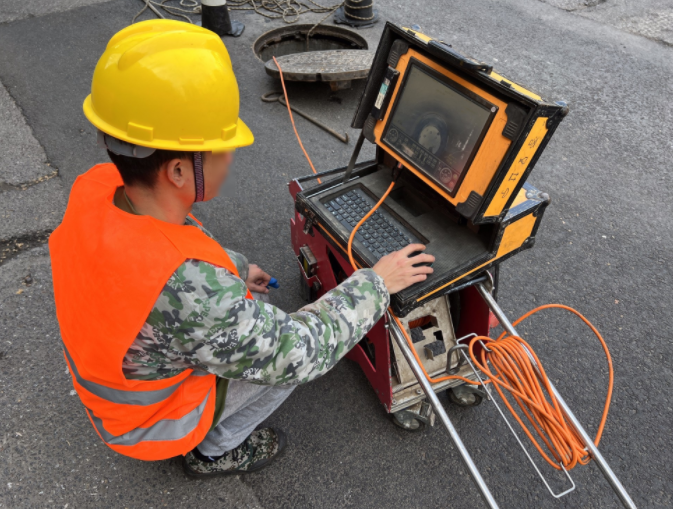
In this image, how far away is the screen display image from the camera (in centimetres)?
135

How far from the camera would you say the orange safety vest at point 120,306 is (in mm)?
1085

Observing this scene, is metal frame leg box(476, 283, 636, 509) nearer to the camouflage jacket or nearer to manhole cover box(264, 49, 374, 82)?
the camouflage jacket

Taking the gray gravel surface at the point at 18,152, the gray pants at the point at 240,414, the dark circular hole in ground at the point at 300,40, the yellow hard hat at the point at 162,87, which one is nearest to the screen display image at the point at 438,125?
the yellow hard hat at the point at 162,87

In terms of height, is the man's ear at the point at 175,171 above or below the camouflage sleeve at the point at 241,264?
above

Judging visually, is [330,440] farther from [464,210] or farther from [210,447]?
[464,210]

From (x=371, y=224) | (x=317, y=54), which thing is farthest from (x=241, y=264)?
(x=317, y=54)

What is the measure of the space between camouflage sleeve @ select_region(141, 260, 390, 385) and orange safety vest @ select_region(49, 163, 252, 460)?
0.05 metres

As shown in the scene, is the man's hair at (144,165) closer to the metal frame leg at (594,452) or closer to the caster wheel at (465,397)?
the metal frame leg at (594,452)

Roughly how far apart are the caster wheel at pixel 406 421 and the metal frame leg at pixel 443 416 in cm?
55

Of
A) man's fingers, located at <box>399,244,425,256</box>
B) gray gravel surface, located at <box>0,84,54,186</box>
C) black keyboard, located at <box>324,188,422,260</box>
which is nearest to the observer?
man's fingers, located at <box>399,244,425,256</box>

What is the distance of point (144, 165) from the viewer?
1146 mm

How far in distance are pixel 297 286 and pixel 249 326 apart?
139 cm

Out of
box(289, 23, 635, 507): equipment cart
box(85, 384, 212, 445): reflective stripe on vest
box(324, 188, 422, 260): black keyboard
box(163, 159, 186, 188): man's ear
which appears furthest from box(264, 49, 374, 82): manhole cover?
box(85, 384, 212, 445): reflective stripe on vest

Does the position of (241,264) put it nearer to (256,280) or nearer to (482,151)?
(256,280)
